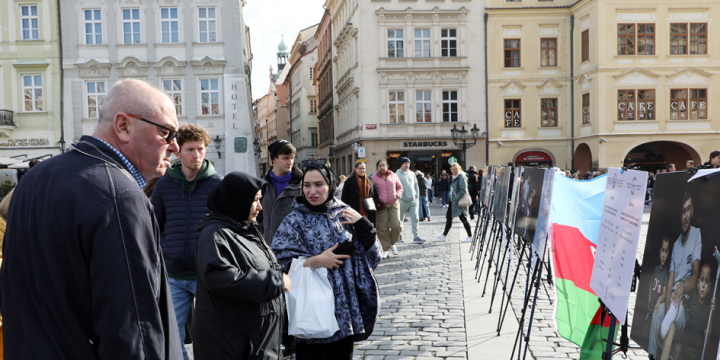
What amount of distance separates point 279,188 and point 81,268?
4298 millimetres

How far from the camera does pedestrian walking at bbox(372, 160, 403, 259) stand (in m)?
11.1

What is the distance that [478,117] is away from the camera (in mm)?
34844

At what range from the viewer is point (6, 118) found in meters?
29.7

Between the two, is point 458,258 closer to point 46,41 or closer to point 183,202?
point 183,202

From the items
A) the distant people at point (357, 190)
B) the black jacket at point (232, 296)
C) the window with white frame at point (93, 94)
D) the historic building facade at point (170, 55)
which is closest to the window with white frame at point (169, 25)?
the historic building facade at point (170, 55)

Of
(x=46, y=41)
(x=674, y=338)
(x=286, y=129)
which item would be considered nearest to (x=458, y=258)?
(x=674, y=338)

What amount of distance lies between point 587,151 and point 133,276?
36101mm

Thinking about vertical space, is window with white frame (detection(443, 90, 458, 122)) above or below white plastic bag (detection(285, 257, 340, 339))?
above

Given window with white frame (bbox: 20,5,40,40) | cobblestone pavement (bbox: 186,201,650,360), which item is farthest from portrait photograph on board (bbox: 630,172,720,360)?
window with white frame (bbox: 20,5,40,40)

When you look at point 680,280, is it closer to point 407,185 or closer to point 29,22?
point 407,185

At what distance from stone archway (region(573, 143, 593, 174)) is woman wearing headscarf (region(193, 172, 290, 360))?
34.5m

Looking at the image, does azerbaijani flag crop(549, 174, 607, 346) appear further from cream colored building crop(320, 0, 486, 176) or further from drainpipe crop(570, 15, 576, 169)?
drainpipe crop(570, 15, 576, 169)

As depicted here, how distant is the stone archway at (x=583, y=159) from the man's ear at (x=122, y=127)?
117ft

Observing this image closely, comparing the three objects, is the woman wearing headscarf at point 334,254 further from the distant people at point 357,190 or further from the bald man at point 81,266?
the distant people at point 357,190
